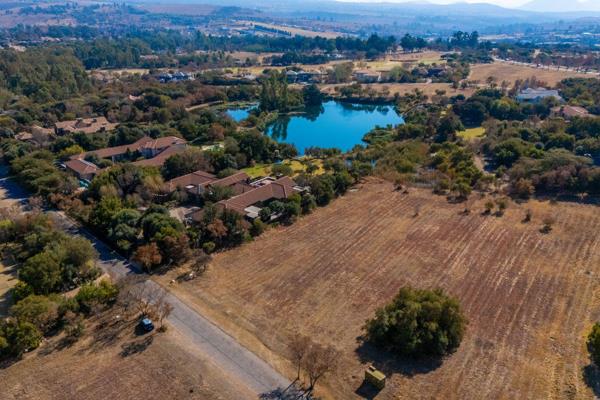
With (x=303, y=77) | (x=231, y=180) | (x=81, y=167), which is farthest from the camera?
(x=303, y=77)

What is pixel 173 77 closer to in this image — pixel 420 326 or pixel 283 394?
pixel 420 326

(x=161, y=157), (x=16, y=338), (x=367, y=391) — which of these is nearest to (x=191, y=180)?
(x=161, y=157)

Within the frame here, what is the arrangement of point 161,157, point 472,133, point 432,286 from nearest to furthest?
1. point 432,286
2. point 161,157
3. point 472,133

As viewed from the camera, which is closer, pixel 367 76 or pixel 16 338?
pixel 16 338

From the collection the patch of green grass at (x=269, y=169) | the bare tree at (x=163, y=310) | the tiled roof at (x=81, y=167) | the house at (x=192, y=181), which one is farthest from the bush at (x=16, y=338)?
the patch of green grass at (x=269, y=169)

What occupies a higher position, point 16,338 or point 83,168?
point 16,338

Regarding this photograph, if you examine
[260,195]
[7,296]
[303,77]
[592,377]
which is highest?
[592,377]

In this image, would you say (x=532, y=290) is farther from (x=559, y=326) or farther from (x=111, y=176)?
(x=111, y=176)
